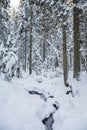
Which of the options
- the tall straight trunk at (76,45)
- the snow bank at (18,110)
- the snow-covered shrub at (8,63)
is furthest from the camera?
the snow-covered shrub at (8,63)

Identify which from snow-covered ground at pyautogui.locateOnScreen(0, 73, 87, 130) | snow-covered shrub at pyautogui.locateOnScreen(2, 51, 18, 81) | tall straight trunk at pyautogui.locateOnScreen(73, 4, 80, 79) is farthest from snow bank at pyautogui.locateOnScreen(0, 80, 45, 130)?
tall straight trunk at pyautogui.locateOnScreen(73, 4, 80, 79)

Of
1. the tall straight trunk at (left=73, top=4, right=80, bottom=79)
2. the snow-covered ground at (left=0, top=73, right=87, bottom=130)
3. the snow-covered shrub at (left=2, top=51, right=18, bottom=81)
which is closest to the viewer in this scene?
the snow-covered ground at (left=0, top=73, right=87, bottom=130)

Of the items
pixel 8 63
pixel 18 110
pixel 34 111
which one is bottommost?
pixel 34 111

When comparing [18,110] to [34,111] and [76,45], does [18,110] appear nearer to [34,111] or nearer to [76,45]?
[34,111]

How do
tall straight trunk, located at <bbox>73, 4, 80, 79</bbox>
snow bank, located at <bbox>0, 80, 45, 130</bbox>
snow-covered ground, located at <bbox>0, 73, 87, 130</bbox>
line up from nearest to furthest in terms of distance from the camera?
snow bank, located at <bbox>0, 80, 45, 130</bbox> → snow-covered ground, located at <bbox>0, 73, 87, 130</bbox> → tall straight trunk, located at <bbox>73, 4, 80, 79</bbox>

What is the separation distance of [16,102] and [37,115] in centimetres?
85

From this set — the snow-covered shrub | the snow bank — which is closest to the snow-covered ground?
the snow bank

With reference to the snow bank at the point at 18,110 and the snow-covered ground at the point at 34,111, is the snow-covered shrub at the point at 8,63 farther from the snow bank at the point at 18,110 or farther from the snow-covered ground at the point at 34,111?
the snow bank at the point at 18,110

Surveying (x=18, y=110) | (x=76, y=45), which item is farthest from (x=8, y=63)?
(x=18, y=110)

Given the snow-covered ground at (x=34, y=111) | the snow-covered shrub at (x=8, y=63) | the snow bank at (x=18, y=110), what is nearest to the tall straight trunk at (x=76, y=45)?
the snow-covered ground at (x=34, y=111)

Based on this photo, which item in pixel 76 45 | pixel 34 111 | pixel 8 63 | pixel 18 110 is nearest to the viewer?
pixel 18 110

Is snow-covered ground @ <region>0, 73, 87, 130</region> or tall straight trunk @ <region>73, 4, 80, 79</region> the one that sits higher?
tall straight trunk @ <region>73, 4, 80, 79</region>

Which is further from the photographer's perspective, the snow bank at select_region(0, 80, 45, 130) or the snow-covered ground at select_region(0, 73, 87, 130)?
the snow-covered ground at select_region(0, 73, 87, 130)

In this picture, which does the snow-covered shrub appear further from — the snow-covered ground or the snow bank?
the snow bank
